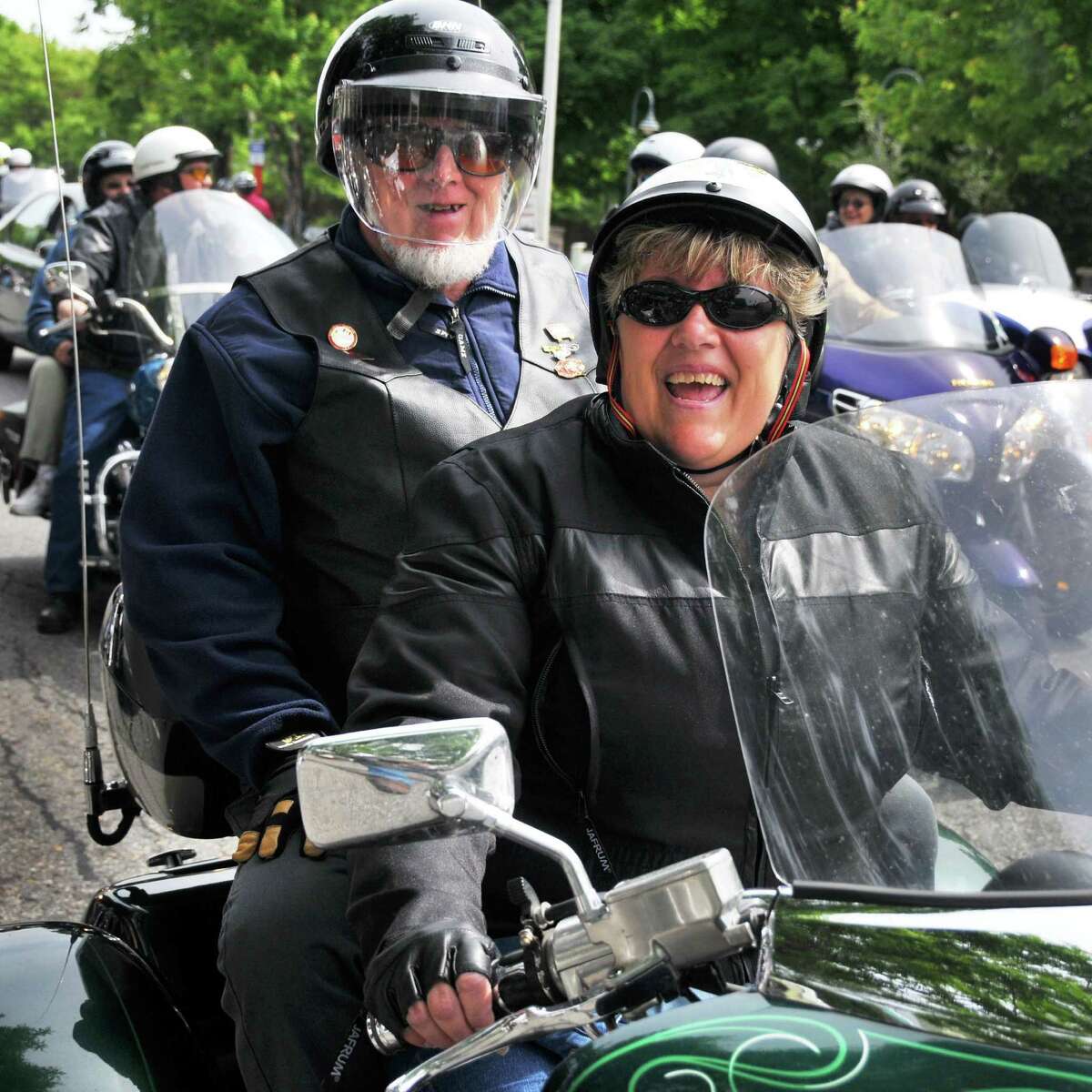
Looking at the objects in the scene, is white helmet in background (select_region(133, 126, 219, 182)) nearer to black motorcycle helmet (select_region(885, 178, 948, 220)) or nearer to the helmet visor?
the helmet visor

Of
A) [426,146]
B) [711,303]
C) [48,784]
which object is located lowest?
[48,784]

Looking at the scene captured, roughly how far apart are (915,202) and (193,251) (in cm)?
→ 447

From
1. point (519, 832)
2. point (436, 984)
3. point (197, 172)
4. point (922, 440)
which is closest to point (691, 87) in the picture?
point (197, 172)

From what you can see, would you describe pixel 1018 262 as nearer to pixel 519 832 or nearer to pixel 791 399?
pixel 791 399

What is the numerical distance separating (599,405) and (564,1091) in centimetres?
105

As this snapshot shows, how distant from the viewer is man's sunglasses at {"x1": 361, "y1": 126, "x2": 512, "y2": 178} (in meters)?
2.70

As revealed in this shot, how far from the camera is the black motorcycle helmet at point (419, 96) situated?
8.80 ft

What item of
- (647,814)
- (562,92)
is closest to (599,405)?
(647,814)

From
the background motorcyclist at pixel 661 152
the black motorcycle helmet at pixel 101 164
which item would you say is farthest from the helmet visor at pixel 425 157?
the black motorcycle helmet at pixel 101 164

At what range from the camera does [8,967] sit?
1.90 m

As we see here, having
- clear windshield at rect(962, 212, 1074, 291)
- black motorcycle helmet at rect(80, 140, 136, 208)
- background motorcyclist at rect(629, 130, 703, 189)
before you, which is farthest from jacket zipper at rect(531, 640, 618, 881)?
clear windshield at rect(962, 212, 1074, 291)

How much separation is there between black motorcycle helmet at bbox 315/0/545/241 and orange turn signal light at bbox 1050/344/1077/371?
3.66 m

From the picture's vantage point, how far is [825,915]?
3.89ft

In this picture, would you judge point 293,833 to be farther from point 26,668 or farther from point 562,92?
point 562,92
